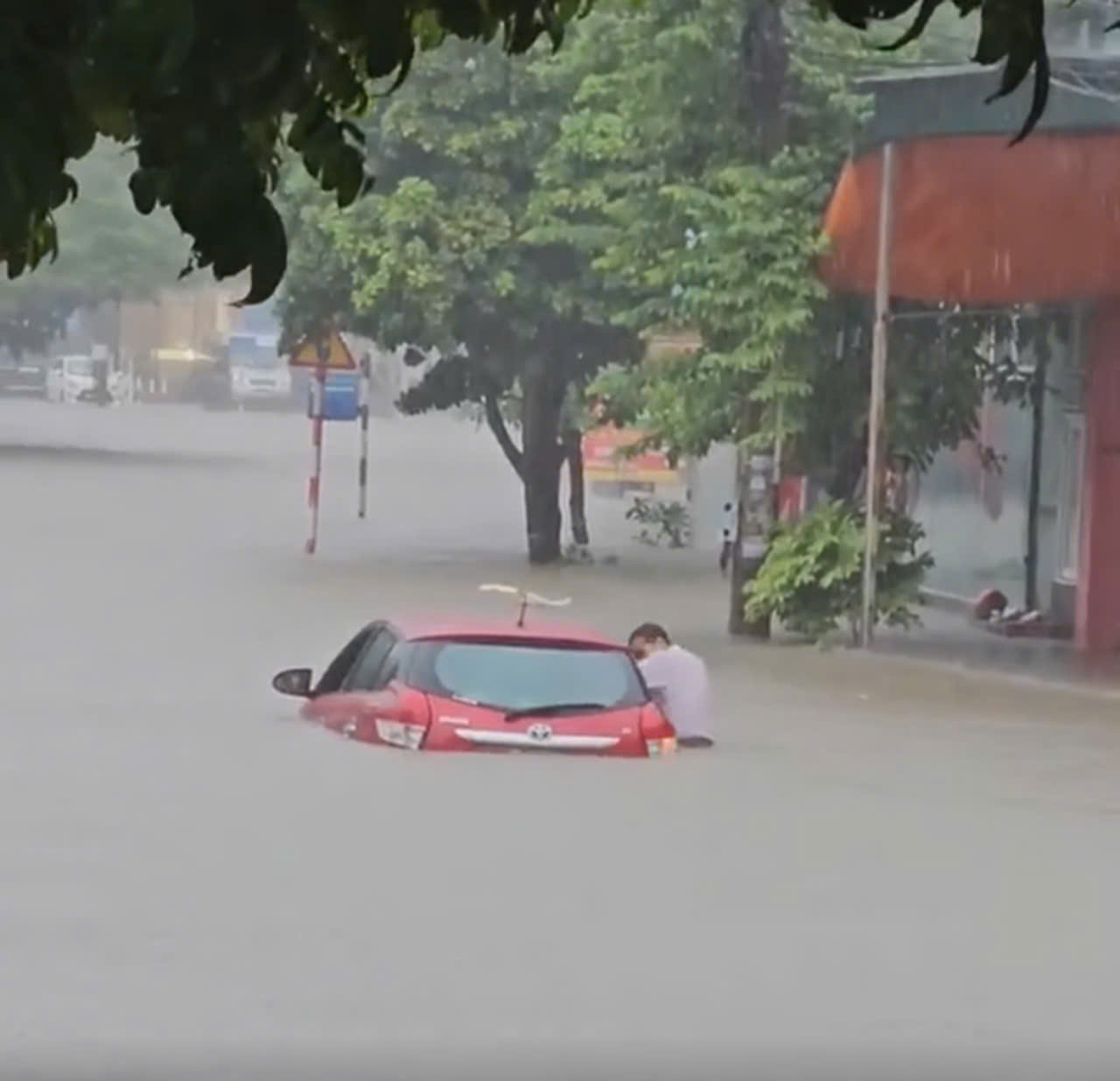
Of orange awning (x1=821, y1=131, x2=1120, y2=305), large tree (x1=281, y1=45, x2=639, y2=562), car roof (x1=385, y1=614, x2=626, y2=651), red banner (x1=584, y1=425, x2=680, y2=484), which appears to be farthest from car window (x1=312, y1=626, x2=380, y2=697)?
red banner (x1=584, y1=425, x2=680, y2=484)

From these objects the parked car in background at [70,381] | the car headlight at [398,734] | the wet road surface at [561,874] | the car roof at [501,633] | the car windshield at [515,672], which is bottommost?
the wet road surface at [561,874]

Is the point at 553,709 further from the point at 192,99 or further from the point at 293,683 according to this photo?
the point at 192,99

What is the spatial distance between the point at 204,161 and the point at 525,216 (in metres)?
32.1

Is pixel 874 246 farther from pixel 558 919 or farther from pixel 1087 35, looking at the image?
pixel 558 919

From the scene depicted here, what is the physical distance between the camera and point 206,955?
1163 centimetres

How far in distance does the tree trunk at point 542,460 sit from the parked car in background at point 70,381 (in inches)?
2181

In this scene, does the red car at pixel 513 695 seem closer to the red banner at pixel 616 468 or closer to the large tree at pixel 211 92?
the large tree at pixel 211 92

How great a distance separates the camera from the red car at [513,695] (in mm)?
15242

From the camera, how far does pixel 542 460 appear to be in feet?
126

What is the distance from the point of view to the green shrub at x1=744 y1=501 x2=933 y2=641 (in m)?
27.1

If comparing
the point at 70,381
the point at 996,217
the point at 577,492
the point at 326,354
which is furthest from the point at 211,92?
the point at 70,381

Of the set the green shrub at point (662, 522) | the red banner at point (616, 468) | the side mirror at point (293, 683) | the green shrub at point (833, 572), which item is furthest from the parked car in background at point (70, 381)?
the side mirror at point (293, 683)

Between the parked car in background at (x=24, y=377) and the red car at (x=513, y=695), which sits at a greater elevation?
the parked car in background at (x=24, y=377)

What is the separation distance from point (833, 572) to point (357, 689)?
36.2 feet
